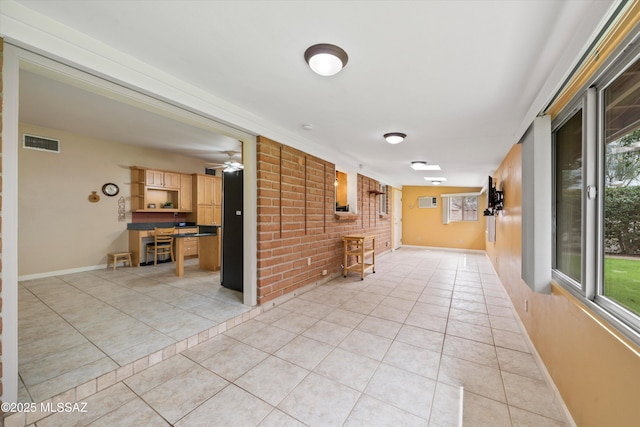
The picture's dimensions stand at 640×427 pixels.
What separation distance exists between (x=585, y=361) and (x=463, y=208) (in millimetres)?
8592

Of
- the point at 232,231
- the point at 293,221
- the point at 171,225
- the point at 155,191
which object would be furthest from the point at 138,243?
the point at 293,221

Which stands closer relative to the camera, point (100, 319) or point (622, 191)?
point (622, 191)

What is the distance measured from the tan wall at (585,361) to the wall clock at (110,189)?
7111 millimetres

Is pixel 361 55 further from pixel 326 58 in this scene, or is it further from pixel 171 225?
pixel 171 225

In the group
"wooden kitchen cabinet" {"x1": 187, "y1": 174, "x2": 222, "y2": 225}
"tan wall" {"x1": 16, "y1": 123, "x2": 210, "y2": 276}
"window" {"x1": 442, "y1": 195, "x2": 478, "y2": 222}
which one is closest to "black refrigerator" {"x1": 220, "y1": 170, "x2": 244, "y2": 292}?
"wooden kitchen cabinet" {"x1": 187, "y1": 174, "x2": 222, "y2": 225}

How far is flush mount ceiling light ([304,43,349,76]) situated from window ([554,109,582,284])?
1.71 meters

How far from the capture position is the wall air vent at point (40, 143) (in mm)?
4150

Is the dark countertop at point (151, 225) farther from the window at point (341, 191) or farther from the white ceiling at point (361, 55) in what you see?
the window at point (341, 191)

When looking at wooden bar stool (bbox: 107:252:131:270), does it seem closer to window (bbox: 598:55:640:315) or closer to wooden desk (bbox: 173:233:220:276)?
wooden desk (bbox: 173:233:220:276)

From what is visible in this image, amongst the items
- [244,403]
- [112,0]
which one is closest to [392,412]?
[244,403]

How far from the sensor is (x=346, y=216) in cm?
537

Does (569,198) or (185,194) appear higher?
(185,194)

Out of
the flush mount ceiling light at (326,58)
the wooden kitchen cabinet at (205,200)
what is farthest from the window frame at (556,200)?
the wooden kitchen cabinet at (205,200)

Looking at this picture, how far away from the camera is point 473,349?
2.37m
